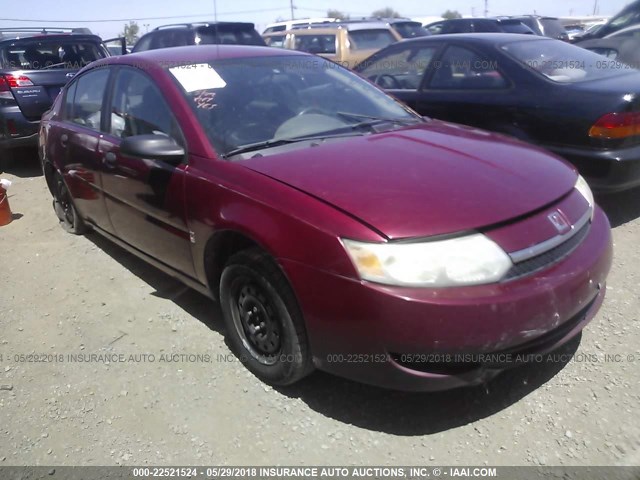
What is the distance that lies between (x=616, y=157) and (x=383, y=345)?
8.84 ft

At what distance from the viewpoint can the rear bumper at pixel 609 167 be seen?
3.90m

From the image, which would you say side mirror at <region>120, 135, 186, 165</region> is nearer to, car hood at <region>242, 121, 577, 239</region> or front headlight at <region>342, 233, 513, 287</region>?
car hood at <region>242, 121, 577, 239</region>

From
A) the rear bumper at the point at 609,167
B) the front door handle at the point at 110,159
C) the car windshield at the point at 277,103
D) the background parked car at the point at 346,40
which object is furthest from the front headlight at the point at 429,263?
the background parked car at the point at 346,40

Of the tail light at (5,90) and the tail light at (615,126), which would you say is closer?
the tail light at (615,126)

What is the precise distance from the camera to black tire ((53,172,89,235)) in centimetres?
465

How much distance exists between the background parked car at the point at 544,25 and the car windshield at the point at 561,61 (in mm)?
9371

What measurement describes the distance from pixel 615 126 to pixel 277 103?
239cm

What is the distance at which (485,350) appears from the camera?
212cm

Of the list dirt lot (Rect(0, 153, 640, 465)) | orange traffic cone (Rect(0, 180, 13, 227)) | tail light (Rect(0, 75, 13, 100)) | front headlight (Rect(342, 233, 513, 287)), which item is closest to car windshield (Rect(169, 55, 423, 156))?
front headlight (Rect(342, 233, 513, 287))

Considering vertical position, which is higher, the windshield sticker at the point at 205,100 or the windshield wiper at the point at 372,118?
the windshield sticker at the point at 205,100

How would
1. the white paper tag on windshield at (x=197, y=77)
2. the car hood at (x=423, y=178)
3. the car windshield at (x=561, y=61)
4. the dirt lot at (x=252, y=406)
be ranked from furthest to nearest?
the car windshield at (x=561, y=61) → the white paper tag on windshield at (x=197, y=77) → the dirt lot at (x=252, y=406) → the car hood at (x=423, y=178)

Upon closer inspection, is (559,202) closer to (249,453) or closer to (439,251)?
(439,251)

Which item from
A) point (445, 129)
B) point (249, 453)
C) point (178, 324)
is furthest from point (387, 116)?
point (249, 453)

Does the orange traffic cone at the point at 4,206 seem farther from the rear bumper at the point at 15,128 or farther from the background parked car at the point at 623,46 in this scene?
the background parked car at the point at 623,46
